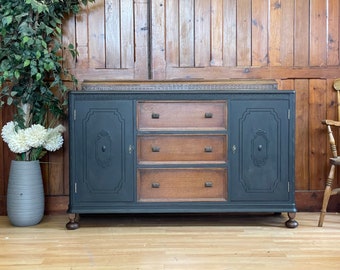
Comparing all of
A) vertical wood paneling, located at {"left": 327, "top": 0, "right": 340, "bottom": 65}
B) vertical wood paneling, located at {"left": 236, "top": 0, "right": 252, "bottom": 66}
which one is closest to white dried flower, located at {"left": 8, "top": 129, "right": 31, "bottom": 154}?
vertical wood paneling, located at {"left": 236, "top": 0, "right": 252, "bottom": 66}

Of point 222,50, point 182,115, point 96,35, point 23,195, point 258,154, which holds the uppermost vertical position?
point 96,35

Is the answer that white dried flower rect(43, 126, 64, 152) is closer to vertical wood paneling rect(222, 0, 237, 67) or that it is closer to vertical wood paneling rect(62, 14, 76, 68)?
vertical wood paneling rect(62, 14, 76, 68)

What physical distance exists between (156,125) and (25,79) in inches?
38.7

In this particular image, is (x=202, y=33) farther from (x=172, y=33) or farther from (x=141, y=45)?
(x=141, y=45)

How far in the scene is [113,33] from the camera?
10.1 ft

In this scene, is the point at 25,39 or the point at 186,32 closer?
the point at 25,39

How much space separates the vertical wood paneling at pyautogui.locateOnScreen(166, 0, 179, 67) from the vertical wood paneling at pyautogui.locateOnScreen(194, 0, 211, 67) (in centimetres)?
15

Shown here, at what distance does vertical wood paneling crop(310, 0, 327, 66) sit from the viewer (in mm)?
3104

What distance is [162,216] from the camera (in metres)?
3.01

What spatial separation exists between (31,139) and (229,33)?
5.46 ft

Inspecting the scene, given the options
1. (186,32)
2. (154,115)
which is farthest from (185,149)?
(186,32)

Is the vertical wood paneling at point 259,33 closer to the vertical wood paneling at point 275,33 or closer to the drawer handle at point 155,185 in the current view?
the vertical wood paneling at point 275,33

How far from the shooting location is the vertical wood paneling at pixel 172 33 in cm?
307

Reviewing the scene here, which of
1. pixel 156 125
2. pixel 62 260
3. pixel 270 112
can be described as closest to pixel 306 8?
pixel 270 112
